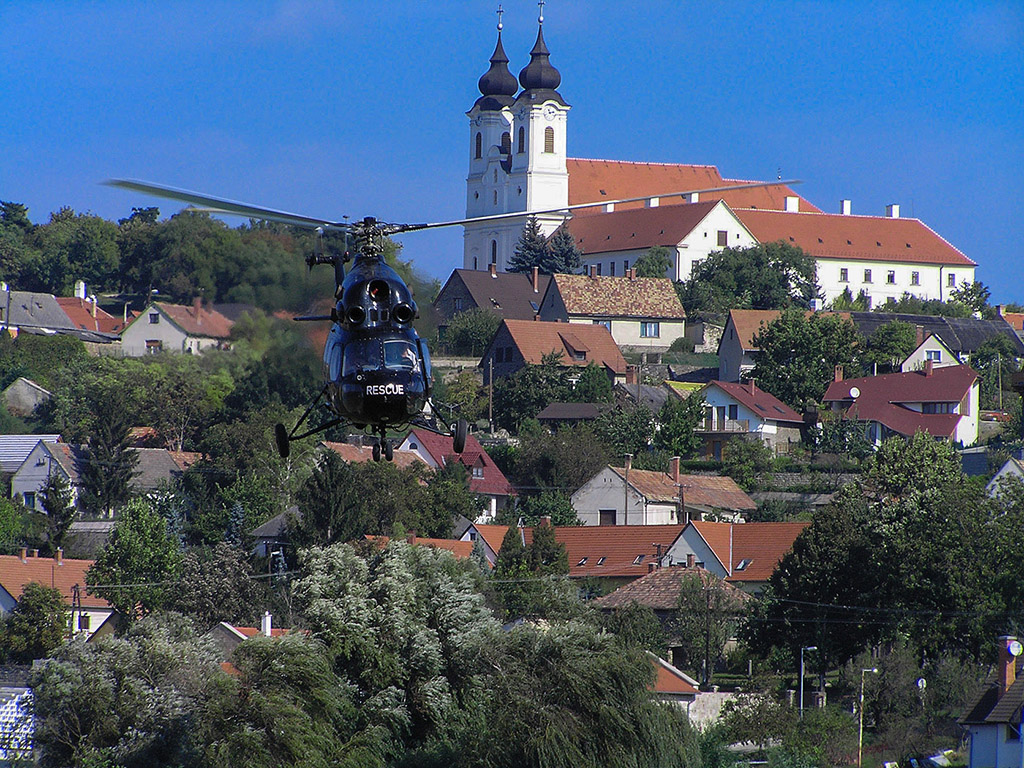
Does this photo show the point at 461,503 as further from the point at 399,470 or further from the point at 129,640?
the point at 129,640

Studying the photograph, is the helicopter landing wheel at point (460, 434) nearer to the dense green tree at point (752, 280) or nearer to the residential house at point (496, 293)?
the residential house at point (496, 293)

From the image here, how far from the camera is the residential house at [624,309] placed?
115188mm

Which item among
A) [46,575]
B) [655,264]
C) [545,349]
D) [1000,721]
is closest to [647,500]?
[46,575]

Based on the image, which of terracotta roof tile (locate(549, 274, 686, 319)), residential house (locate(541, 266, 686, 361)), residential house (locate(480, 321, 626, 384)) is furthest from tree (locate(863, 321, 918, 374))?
terracotta roof tile (locate(549, 274, 686, 319))

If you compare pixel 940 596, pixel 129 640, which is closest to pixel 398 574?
pixel 129 640

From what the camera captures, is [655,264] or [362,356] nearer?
[362,356]

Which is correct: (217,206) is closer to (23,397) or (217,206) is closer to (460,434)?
(460,434)

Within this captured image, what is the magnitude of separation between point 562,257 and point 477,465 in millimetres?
54109

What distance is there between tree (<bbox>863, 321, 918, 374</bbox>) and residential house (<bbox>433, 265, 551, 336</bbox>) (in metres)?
25.0

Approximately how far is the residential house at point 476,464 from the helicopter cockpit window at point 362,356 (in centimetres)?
5639

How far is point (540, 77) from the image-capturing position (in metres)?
156

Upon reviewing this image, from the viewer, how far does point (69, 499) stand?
79812 millimetres

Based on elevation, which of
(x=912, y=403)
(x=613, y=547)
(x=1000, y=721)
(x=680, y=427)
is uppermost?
(x=912, y=403)

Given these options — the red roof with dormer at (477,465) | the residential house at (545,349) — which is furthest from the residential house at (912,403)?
the red roof with dormer at (477,465)
